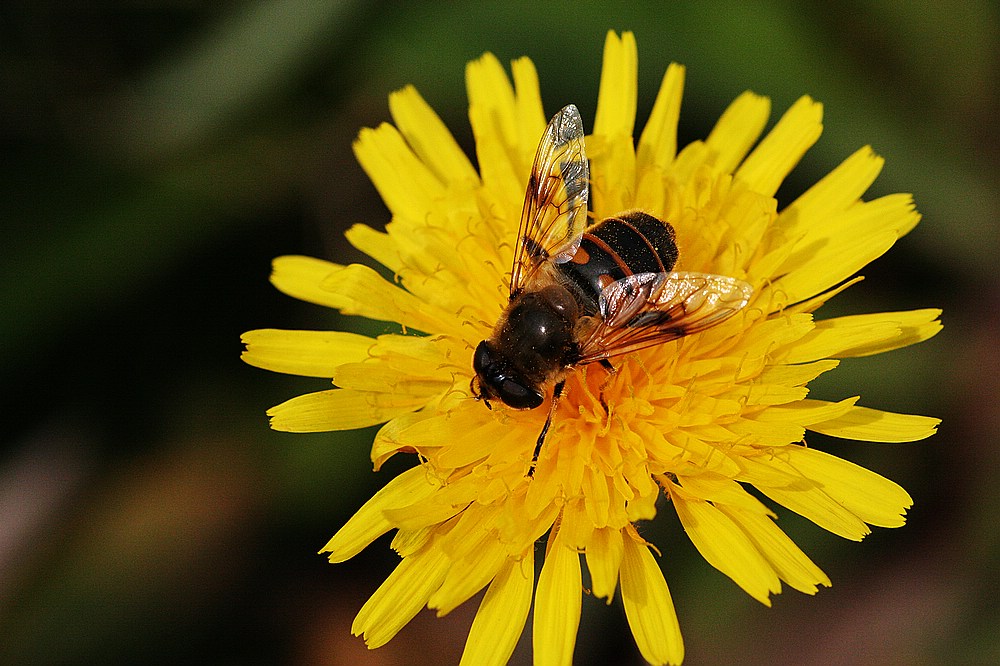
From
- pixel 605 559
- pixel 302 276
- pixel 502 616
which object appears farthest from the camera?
pixel 302 276

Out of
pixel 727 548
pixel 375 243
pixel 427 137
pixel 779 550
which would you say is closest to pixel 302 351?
pixel 375 243

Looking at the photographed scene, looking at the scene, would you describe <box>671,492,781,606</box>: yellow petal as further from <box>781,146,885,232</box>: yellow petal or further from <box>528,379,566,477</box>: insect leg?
<box>781,146,885,232</box>: yellow petal

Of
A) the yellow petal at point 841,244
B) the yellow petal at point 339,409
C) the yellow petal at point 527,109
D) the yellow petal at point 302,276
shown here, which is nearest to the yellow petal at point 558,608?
the yellow petal at point 339,409

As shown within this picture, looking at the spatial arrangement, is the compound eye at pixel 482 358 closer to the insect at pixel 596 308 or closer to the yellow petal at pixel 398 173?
the insect at pixel 596 308

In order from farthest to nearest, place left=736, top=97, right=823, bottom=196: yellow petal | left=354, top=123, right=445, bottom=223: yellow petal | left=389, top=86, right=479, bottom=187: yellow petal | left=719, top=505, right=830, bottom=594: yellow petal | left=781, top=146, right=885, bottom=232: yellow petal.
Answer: left=389, top=86, right=479, bottom=187: yellow petal < left=354, top=123, right=445, bottom=223: yellow petal < left=736, top=97, right=823, bottom=196: yellow petal < left=781, top=146, right=885, bottom=232: yellow petal < left=719, top=505, right=830, bottom=594: yellow petal

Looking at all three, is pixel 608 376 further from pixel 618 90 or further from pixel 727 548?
pixel 618 90

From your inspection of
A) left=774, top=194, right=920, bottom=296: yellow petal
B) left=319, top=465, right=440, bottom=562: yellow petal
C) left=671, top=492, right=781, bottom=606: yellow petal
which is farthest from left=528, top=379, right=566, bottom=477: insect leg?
left=774, top=194, right=920, bottom=296: yellow petal

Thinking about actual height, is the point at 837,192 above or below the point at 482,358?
below
